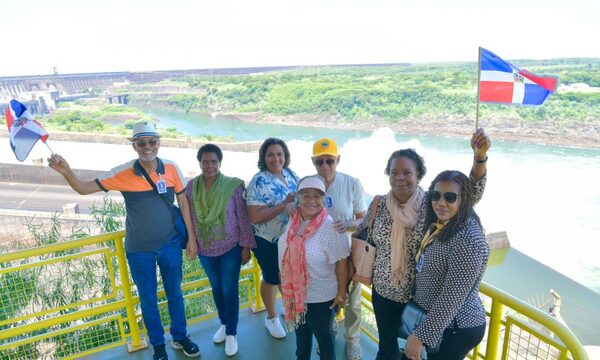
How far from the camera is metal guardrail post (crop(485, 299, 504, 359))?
76.4 inches

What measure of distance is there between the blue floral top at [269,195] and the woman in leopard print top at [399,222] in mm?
765

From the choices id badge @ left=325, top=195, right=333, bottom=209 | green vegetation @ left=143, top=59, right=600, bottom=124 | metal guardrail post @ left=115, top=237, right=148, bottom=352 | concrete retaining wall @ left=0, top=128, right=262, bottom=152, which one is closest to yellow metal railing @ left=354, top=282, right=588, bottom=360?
id badge @ left=325, top=195, right=333, bottom=209

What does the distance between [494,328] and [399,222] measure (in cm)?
76

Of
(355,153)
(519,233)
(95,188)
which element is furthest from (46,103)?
(95,188)

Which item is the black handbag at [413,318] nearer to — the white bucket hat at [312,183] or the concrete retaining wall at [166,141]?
the white bucket hat at [312,183]

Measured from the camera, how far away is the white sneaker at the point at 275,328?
297 centimetres

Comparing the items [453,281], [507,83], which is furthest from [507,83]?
[453,281]

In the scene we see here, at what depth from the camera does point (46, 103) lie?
55688 millimetres

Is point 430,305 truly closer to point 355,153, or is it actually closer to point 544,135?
point 355,153

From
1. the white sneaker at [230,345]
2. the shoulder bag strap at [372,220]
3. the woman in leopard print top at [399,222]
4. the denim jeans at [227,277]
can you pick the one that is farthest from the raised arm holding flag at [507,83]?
the white sneaker at [230,345]

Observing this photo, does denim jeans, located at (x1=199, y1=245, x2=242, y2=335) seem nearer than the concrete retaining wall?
Yes

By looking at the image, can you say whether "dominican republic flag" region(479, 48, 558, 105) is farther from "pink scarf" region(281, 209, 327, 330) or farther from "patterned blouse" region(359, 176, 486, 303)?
"pink scarf" region(281, 209, 327, 330)

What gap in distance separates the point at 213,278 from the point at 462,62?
115 meters

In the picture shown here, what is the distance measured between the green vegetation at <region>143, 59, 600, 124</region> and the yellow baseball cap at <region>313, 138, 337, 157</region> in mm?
46694
